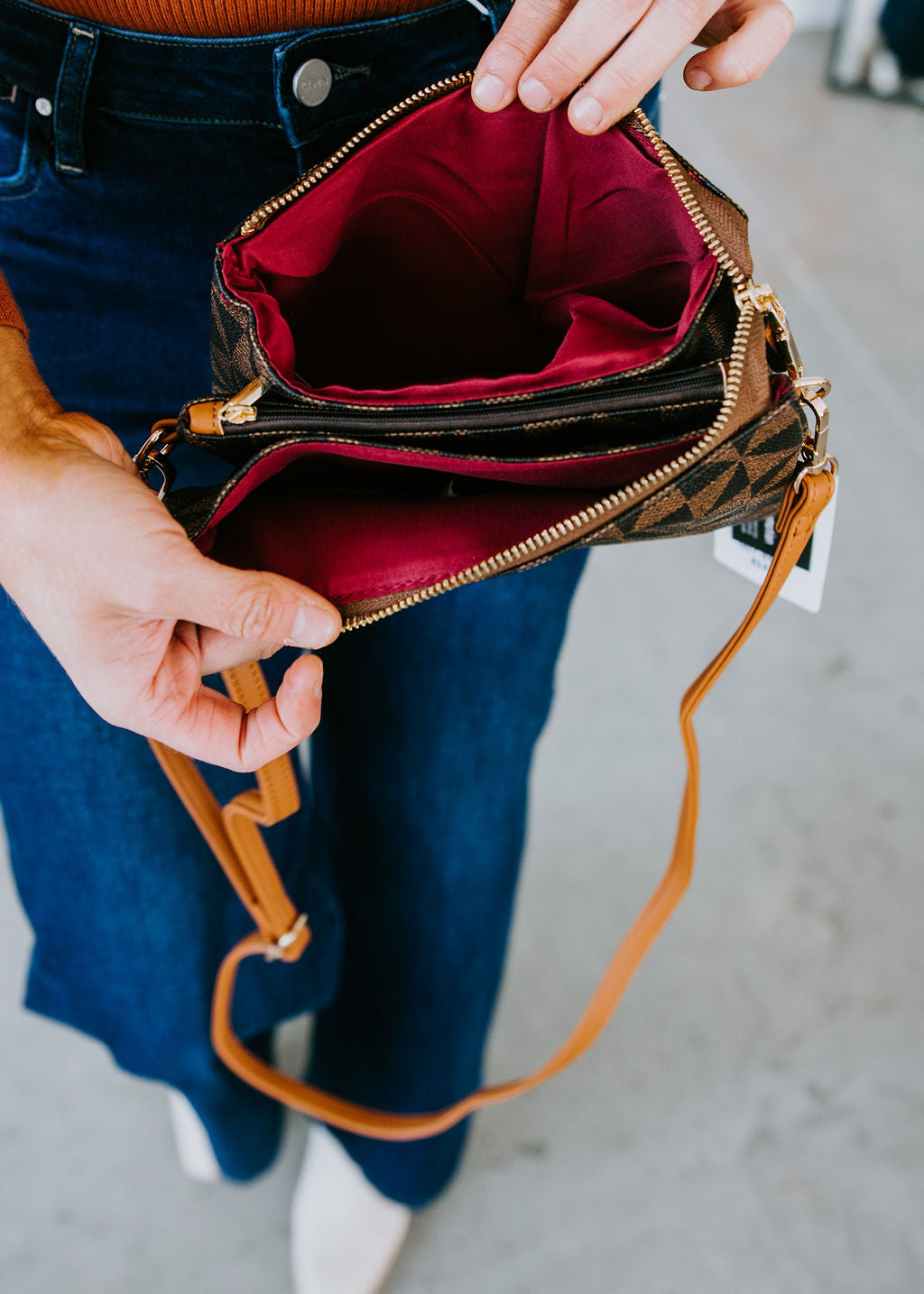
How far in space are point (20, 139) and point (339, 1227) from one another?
3.36 feet

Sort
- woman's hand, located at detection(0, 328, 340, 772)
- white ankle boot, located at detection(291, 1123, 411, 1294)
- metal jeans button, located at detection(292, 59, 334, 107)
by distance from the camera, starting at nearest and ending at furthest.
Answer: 1. woman's hand, located at detection(0, 328, 340, 772)
2. metal jeans button, located at detection(292, 59, 334, 107)
3. white ankle boot, located at detection(291, 1123, 411, 1294)

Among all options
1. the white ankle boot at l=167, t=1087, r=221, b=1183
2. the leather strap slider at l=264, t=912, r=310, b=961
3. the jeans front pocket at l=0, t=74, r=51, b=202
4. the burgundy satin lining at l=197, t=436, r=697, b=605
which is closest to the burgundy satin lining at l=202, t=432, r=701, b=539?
the burgundy satin lining at l=197, t=436, r=697, b=605

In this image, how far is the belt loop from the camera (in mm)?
489

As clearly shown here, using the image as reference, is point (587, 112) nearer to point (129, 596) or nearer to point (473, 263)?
point (473, 263)

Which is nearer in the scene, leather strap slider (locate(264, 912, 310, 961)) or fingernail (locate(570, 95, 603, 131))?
fingernail (locate(570, 95, 603, 131))

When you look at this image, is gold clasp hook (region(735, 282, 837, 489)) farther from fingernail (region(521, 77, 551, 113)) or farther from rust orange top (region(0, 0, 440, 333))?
rust orange top (region(0, 0, 440, 333))

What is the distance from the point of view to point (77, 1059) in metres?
1.18

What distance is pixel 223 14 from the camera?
1.65ft

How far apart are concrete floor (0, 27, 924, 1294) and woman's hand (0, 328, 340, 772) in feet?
2.75

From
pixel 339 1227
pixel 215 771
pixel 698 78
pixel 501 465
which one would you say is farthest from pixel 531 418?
pixel 339 1227

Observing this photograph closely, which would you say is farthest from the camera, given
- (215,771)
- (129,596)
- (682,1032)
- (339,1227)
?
(682,1032)

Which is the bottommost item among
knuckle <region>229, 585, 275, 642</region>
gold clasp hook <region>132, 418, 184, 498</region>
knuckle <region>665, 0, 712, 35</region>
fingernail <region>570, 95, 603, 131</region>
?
knuckle <region>229, 585, 275, 642</region>

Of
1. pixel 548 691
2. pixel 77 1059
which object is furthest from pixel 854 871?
pixel 77 1059

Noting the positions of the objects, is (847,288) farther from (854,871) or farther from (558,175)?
(558,175)
